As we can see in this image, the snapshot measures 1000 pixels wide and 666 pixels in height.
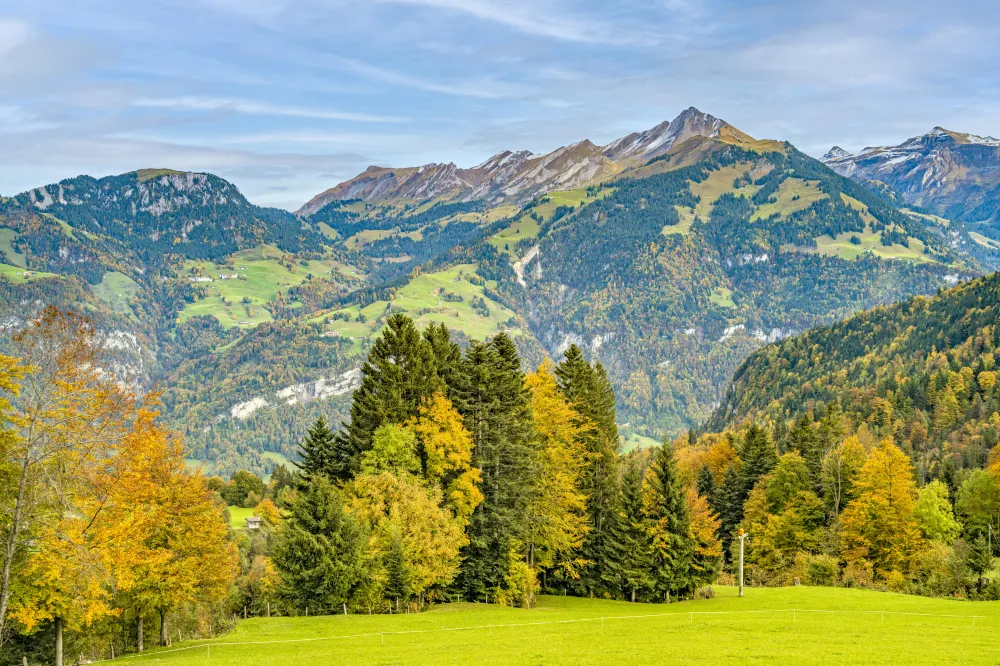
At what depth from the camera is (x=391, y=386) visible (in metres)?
63.8

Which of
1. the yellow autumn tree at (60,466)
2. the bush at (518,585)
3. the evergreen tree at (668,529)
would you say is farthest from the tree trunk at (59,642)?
the evergreen tree at (668,529)

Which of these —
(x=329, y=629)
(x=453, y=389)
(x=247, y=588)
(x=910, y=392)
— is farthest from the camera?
(x=910, y=392)

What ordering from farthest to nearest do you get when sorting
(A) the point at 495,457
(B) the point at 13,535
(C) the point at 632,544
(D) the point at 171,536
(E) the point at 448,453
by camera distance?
(C) the point at 632,544 < (A) the point at 495,457 < (E) the point at 448,453 < (D) the point at 171,536 < (B) the point at 13,535

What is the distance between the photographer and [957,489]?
98000mm

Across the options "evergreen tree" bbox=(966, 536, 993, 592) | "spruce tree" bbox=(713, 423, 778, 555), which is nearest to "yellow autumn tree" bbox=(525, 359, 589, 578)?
"spruce tree" bbox=(713, 423, 778, 555)

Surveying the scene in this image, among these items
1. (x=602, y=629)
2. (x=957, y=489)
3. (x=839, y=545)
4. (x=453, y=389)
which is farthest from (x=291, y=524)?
(x=957, y=489)

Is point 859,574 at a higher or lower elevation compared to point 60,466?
lower

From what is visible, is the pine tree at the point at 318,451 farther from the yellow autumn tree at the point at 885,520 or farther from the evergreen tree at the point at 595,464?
the yellow autumn tree at the point at 885,520

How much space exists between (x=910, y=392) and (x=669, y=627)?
152295 mm

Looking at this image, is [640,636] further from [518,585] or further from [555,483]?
[555,483]

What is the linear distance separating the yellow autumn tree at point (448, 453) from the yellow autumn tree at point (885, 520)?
39228mm

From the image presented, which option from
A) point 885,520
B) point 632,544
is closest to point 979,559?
point 885,520

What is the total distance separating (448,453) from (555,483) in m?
11.7

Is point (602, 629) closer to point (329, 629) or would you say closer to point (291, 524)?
point (329, 629)
